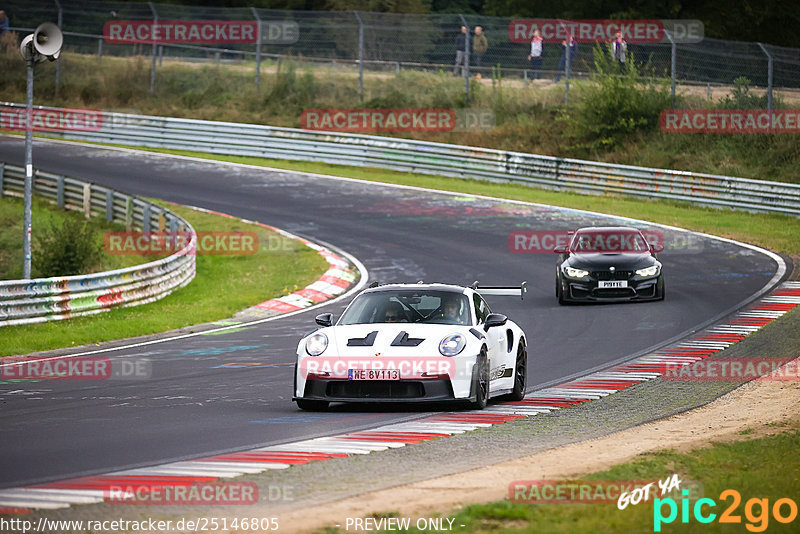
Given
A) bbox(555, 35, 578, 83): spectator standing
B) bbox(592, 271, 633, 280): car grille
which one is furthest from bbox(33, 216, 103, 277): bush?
bbox(555, 35, 578, 83): spectator standing

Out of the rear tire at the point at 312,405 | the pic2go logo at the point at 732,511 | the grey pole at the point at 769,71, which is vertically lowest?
the rear tire at the point at 312,405

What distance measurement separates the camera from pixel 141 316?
20422mm

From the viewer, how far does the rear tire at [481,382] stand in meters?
11.3

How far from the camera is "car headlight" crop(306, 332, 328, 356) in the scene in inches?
448

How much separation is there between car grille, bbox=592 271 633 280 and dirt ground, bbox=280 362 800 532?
7.54m

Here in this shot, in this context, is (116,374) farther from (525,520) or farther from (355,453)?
(525,520)

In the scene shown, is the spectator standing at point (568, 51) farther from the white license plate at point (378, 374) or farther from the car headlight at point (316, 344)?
the white license plate at point (378, 374)

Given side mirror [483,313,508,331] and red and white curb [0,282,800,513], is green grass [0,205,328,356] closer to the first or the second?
side mirror [483,313,508,331]

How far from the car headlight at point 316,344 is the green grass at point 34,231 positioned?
1326 centimetres

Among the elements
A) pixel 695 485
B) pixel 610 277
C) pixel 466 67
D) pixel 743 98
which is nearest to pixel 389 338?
pixel 695 485

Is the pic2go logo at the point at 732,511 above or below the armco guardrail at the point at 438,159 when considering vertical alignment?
above

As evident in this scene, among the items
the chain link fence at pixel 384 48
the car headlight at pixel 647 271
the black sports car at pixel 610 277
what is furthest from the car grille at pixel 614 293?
the chain link fence at pixel 384 48

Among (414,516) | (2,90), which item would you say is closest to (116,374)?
(414,516)

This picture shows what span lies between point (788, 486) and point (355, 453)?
328cm
